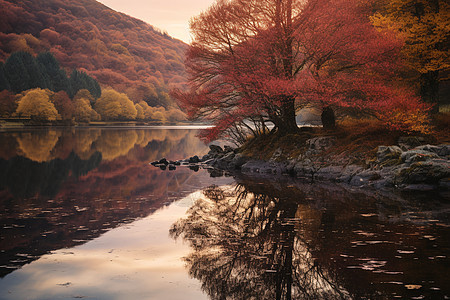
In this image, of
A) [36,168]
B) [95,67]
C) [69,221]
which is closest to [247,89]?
[36,168]

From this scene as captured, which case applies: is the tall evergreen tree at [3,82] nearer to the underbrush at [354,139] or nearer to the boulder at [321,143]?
the underbrush at [354,139]

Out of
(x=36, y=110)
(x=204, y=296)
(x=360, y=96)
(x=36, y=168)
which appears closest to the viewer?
(x=204, y=296)

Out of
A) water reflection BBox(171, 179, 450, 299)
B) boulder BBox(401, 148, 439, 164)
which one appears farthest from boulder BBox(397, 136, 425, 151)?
water reflection BBox(171, 179, 450, 299)

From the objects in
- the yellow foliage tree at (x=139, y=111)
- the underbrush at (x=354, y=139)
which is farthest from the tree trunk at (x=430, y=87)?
the yellow foliage tree at (x=139, y=111)

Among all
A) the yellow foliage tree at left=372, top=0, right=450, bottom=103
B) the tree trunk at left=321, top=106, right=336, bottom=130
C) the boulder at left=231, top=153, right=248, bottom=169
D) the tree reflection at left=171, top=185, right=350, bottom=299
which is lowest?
the tree reflection at left=171, top=185, right=350, bottom=299

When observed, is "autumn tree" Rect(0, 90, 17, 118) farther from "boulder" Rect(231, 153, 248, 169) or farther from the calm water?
the calm water

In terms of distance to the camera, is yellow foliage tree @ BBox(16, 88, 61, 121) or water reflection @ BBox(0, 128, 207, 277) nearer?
water reflection @ BBox(0, 128, 207, 277)

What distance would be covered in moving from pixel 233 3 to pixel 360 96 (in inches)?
350

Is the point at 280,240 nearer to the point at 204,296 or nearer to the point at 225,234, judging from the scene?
the point at 225,234

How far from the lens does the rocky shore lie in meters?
15.7

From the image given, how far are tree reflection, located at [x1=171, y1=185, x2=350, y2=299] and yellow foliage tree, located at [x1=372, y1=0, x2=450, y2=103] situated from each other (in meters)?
13.3

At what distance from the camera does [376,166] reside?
17703 mm

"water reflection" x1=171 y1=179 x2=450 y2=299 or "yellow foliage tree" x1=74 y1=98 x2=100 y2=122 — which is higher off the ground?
"yellow foliage tree" x1=74 y1=98 x2=100 y2=122

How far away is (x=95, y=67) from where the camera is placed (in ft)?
652
